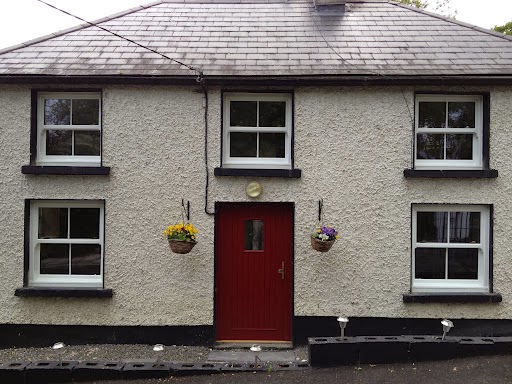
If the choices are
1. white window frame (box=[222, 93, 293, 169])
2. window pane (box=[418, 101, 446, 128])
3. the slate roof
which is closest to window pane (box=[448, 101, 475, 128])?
window pane (box=[418, 101, 446, 128])

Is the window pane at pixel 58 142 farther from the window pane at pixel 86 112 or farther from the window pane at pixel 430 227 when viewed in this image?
the window pane at pixel 430 227

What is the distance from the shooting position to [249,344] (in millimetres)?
7277

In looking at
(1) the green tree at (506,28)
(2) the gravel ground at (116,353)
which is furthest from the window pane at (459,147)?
(1) the green tree at (506,28)

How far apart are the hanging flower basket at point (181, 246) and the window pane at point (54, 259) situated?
1901mm

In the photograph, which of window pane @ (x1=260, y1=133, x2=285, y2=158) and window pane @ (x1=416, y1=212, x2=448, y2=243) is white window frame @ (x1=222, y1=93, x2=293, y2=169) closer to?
window pane @ (x1=260, y1=133, x2=285, y2=158)

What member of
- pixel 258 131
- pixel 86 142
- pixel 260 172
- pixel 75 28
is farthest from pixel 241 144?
pixel 75 28

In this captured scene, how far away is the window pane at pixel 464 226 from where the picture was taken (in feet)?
23.8

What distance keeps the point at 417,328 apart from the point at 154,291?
4.12 m

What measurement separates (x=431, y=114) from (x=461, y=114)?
480mm

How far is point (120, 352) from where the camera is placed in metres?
6.91

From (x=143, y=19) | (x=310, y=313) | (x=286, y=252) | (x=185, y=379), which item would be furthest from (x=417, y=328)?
(x=143, y=19)

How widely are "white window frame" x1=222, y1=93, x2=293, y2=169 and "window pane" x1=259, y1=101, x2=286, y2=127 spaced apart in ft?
0.23

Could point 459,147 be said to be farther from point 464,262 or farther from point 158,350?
point 158,350

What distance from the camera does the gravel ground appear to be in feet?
22.0
